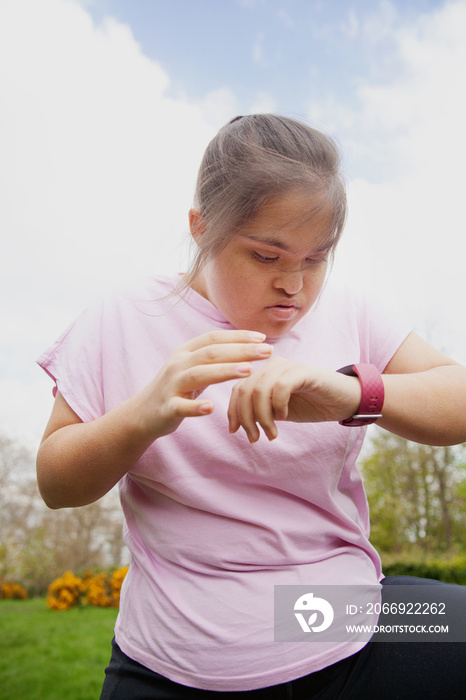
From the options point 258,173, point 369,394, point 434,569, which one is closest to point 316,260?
point 258,173

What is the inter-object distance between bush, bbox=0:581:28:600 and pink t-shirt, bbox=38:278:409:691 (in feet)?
61.4

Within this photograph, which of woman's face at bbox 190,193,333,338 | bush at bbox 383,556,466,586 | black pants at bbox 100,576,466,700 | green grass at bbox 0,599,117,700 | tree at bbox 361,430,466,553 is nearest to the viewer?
black pants at bbox 100,576,466,700

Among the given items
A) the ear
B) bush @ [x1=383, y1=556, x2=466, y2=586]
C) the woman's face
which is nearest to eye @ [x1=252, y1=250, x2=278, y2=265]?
the woman's face

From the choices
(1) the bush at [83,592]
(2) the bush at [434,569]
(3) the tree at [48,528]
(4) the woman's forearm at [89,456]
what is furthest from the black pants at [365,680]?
(3) the tree at [48,528]

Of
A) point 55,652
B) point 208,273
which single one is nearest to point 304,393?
point 208,273

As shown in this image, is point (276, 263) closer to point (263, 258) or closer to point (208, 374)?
point (263, 258)

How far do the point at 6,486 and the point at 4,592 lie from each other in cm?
365

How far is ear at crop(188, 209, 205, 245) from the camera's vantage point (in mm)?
1717

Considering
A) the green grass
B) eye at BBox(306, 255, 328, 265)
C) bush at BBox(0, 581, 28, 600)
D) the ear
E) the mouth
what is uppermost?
the ear

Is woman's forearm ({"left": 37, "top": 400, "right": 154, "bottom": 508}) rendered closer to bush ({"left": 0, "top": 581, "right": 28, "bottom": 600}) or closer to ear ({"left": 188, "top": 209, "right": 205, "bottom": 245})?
ear ({"left": 188, "top": 209, "right": 205, "bottom": 245})

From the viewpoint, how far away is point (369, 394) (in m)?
1.35

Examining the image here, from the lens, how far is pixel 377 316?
181cm

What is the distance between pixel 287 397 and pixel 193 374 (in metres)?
0.21

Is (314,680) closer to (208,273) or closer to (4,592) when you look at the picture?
(208,273)
